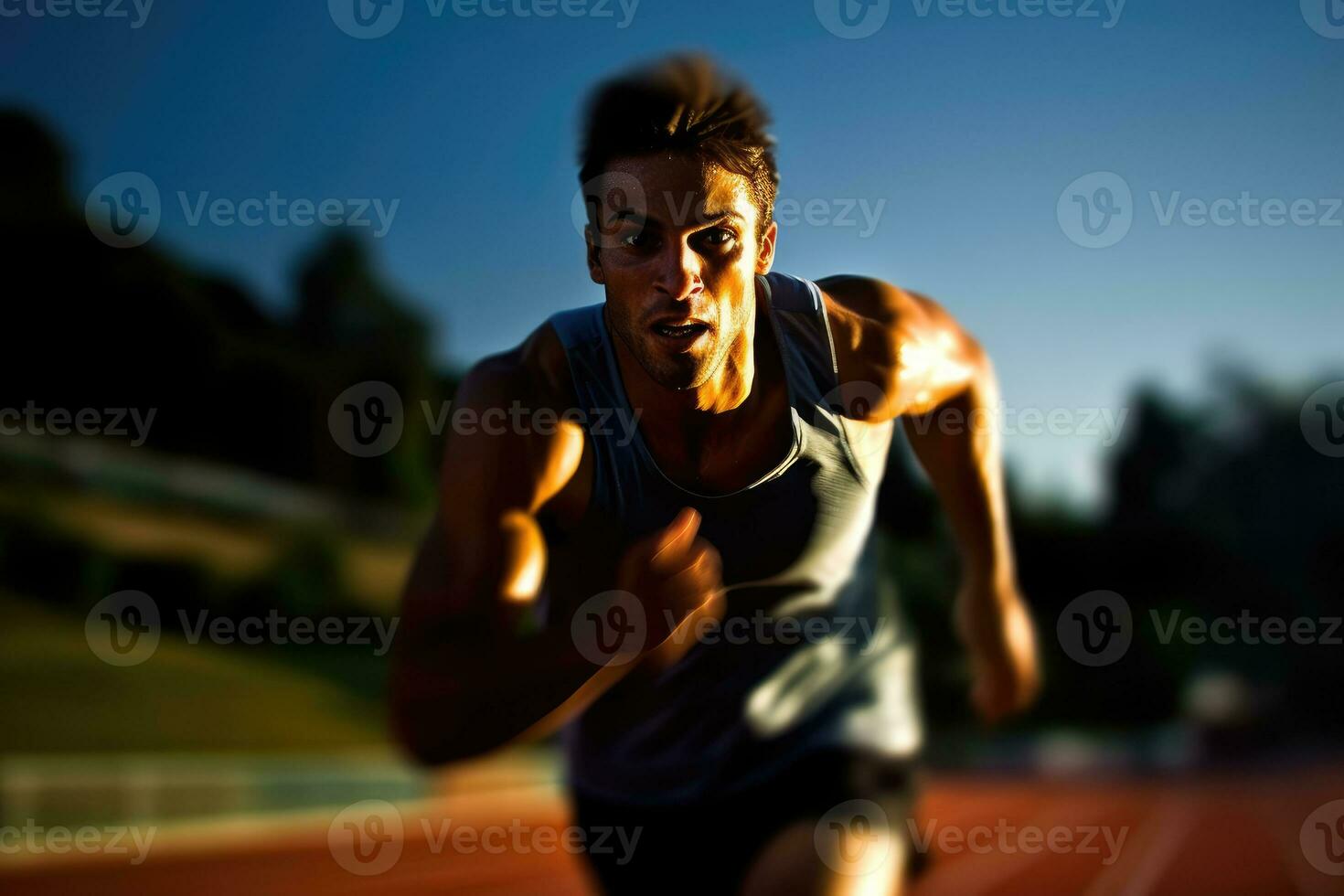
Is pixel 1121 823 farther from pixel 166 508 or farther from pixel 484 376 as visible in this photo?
pixel 484 376

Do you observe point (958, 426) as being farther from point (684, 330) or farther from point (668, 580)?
point (668, 580)

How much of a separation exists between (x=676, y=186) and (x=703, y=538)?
0.74 metres

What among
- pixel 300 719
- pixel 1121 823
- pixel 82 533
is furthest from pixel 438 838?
pixel 1121 823

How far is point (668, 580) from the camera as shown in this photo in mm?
2018

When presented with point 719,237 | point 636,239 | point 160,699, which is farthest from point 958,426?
point 160,699

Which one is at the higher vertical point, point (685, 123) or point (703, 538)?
point (685, 123)

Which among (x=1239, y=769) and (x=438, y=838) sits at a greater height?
(x=438, y=838)

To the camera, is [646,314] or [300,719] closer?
[646,314]

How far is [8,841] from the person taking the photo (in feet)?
37.3

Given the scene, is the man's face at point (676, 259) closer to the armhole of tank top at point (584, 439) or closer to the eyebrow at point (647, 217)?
the eyebrow at point (647, 217)

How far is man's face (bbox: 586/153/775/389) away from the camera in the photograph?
2.29m

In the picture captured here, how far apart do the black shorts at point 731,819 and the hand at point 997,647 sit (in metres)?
0.33

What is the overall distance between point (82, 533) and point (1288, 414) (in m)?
25.6

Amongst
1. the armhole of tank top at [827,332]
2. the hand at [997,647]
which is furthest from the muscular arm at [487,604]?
the hand at [997,647]
